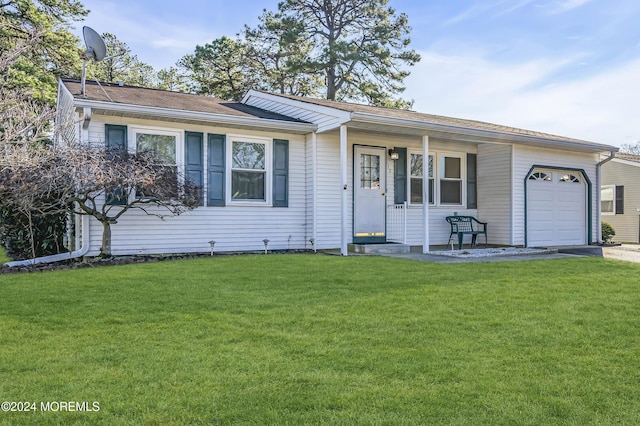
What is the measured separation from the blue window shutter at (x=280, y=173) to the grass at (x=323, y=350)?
425 cm

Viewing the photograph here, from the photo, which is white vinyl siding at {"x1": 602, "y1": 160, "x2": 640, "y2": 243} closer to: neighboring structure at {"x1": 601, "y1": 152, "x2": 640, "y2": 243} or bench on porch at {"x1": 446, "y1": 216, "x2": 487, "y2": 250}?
neighboring structure at {"x1": 601, "y1": 152, "x2": 640, "y2": 243}

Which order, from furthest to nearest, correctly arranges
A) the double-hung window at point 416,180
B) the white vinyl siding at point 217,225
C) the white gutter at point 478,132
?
the double-hung window at point 416,180
the white gutter at point 478,132
the white vinyl siding at point 217,225

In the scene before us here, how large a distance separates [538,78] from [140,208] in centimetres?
1296

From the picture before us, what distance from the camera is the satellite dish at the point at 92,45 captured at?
9.12 metres

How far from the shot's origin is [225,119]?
9.23 m

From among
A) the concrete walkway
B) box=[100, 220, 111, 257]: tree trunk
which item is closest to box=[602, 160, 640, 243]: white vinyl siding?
the concrete walkway

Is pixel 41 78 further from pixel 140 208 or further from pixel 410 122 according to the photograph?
pixel 410 122

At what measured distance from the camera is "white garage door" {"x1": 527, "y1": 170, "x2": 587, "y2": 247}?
1203 cm

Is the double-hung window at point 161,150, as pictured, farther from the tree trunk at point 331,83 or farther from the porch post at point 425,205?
the tree trunk at point 331,83

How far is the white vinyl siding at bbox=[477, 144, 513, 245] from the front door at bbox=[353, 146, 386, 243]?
2.92 meters

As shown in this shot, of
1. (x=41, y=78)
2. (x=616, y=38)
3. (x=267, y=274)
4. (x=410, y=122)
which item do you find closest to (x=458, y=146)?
(x=410, y=122)

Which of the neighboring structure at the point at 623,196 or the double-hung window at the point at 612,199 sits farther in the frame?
the double-hung window at the point at 612,199

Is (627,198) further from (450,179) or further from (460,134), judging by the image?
(460,134)

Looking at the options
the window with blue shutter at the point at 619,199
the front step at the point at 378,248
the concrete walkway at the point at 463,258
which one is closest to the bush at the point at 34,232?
the front step at the point at 378,248
